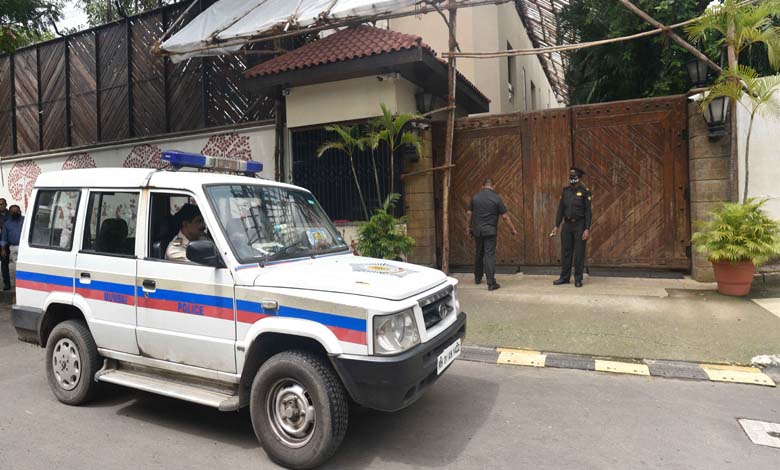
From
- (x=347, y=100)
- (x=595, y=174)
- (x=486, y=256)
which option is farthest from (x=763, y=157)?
(x=347, y=100)

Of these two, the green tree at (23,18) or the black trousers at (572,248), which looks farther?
the green tree at (23,18)

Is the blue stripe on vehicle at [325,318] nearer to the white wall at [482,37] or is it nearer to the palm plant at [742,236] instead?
the palm plant at [742,236]

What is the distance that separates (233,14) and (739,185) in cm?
992

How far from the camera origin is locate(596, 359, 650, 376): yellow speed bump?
5031mm

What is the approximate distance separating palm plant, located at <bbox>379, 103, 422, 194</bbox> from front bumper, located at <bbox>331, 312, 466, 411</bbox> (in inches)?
232

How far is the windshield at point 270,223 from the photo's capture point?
376 cm

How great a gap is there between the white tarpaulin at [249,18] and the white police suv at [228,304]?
5235 millimetres

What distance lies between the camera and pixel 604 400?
14.3ft

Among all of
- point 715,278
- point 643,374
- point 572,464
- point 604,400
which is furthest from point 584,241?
point 572,464

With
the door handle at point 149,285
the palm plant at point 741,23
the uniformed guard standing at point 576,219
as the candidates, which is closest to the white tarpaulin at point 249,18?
the uniformed guard standing at point 576,219

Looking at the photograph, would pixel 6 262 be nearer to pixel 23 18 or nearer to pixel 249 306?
pixel 23 18

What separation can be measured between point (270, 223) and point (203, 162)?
3.00 ft

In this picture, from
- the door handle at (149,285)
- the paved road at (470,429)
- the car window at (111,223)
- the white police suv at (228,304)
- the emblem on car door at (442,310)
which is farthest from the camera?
the car window at (111,223)

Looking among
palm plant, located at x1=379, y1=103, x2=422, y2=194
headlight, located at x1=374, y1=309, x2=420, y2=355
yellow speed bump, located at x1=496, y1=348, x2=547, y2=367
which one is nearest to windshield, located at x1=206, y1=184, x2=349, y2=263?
headlight, located at x1=374, y1=309, x2=420, y2=355
